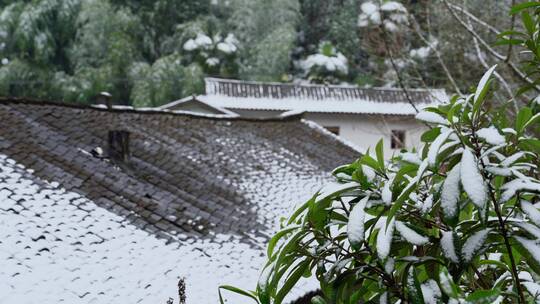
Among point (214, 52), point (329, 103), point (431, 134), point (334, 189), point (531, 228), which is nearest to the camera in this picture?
point (531, 228)

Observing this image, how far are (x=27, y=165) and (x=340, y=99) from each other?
14277mm

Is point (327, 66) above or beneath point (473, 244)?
above

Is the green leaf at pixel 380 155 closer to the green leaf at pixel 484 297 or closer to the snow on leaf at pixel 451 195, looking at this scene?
the snow on leaf at pixel 451 195

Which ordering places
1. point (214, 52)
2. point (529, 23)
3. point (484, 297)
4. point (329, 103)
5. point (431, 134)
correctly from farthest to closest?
point (214, 52) → point (329, 103) → point (529, 23) → point (431, 134) → point (484, 297)

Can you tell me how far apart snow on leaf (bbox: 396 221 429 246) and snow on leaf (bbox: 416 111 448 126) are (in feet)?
0.88

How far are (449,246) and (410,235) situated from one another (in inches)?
3.3

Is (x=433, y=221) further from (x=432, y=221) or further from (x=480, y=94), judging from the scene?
(x=480, y=94)

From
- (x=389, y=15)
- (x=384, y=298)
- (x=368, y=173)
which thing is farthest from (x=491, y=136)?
(x=389, y=15)

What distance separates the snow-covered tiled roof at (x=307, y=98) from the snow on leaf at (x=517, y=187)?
1574 cm

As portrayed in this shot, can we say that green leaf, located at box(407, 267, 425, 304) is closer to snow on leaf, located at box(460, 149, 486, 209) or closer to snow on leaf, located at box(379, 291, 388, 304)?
snow on leaf, located at box(379, 291, 388, 304)

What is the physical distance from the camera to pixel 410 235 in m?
1.40

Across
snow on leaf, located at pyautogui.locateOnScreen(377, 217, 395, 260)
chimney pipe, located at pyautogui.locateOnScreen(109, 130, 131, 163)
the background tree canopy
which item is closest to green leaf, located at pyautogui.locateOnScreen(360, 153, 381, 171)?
snow on leaf, located at pyautogui.locateOnScreen(377, 217, 395, 260)

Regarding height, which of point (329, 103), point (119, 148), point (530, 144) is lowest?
point (329, 103)

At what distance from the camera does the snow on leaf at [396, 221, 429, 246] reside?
1.39m
